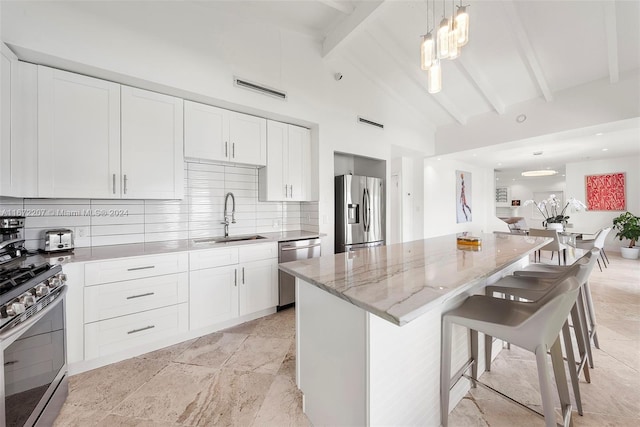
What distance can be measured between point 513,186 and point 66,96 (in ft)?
45.4

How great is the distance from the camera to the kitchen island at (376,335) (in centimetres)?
101

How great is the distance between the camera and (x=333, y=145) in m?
3.54

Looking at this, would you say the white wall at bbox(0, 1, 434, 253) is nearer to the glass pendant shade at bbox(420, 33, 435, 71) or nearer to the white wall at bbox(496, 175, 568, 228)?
the glass pendant shade at bbox(420, 33, 435, 71)

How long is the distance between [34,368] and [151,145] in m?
1.77

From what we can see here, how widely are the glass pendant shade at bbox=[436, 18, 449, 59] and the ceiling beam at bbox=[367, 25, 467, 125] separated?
1.70m

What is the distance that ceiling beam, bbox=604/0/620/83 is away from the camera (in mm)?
2535

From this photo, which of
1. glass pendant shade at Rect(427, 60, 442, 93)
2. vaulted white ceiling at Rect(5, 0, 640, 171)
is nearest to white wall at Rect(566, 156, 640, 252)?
vaulted white ceiling at Rect(5, 0, 640, 171)

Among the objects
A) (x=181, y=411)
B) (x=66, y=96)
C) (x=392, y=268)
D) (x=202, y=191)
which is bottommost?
(x=181, y=411)

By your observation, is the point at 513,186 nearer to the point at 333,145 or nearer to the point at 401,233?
the point at 401,233

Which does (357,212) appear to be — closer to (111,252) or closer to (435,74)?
(435,74)

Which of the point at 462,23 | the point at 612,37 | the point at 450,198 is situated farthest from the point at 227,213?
the point at 450,198

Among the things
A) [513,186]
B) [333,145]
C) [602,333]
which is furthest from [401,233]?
[513,186]

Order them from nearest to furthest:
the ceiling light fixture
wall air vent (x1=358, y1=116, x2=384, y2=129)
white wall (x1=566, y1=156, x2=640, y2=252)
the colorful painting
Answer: the ceiling light fixture
wall air vent (x1=358, y1=116, x2=384, y2=129)
white wall (x1=566, y1=156, x2=640, y2=252)
the colorful painting

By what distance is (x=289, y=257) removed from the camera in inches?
114
